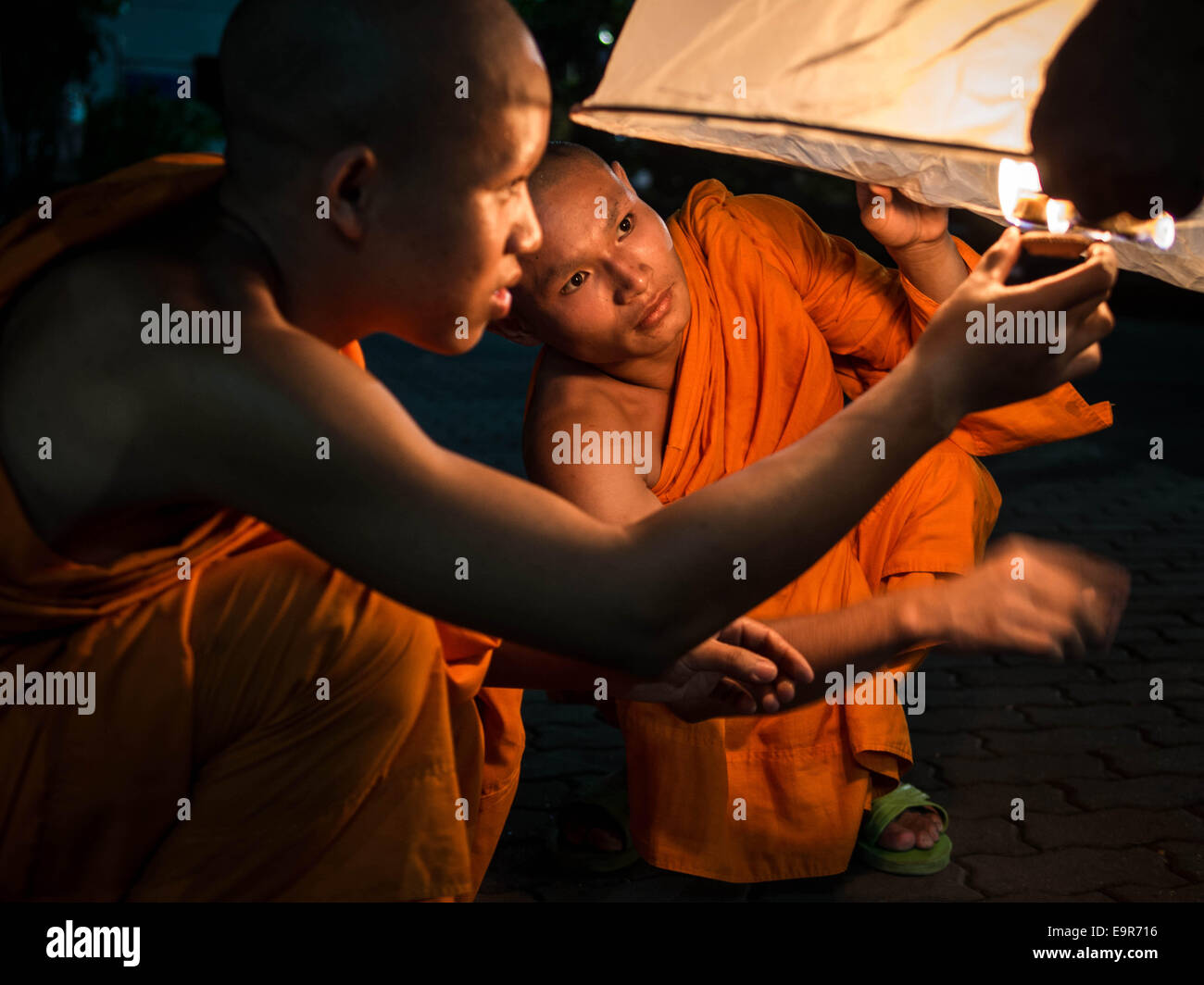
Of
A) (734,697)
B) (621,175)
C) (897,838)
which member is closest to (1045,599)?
(734,697)

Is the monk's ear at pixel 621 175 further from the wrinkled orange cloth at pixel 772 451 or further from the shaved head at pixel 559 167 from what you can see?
the wrinkled orange cloth at pixel 772 451

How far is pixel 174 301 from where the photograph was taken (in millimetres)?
1340

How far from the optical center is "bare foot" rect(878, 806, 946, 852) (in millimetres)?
2504

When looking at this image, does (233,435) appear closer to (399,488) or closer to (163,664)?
(399,488)

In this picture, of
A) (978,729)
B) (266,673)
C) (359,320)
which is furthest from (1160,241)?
(978,729)

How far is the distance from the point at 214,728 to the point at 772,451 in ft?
4.30

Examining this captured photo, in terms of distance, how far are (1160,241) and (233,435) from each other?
3.56 ft

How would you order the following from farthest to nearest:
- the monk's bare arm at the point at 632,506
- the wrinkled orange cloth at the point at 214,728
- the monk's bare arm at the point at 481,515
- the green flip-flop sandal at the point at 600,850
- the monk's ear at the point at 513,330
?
the green flip-flop sandal at the point at 600,850 → the monk's ear at the point at 513,330 → the monk's bare arm at the point at 632,506 → the wrinkled orange cloth at the point at 214,728 → the monk's bare arm at the point at 481,515

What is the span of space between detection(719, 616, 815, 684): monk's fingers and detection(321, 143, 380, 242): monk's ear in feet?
2.55

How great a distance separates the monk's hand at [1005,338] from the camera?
53.8 inches

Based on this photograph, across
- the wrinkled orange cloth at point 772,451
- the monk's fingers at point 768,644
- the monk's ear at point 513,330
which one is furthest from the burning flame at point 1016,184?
the monk's ear at point 513,330

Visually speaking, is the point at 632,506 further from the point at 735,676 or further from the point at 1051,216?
the point at 1051,216

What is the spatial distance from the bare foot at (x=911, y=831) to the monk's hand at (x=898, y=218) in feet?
3.79

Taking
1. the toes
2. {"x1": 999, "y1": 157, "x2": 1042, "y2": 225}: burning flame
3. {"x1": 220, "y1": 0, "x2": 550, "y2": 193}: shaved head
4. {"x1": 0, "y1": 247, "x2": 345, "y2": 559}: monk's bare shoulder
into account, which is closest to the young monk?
the toes
